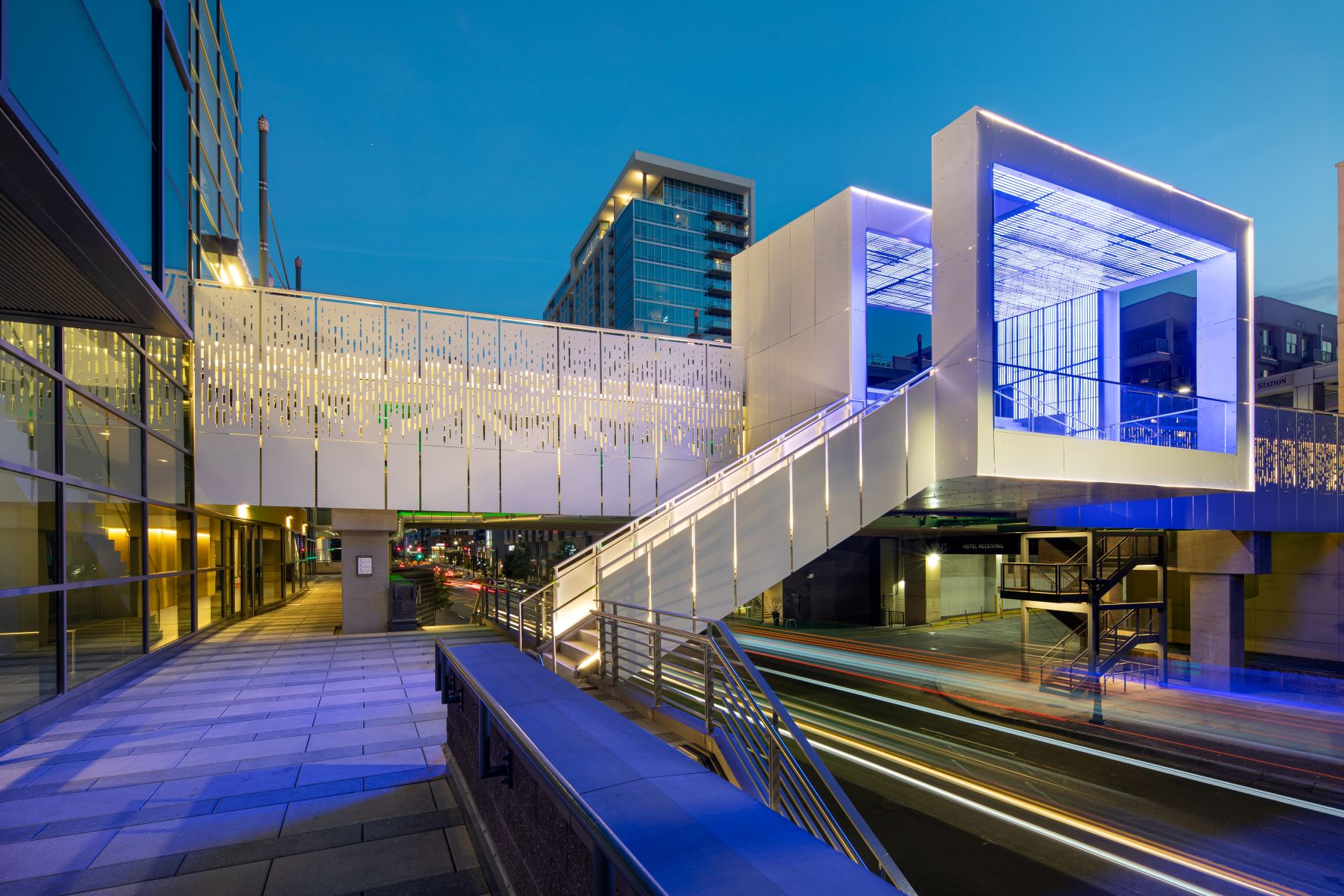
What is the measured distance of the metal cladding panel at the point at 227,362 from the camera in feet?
52.0

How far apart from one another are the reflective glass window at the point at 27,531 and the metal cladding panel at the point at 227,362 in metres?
7.55

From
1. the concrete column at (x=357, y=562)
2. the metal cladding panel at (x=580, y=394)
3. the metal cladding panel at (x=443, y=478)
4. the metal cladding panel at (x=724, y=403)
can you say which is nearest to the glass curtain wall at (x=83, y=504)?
the concrete column at (x=357, y=562)

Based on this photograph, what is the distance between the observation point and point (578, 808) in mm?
2287

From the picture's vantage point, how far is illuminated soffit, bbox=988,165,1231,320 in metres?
12.8

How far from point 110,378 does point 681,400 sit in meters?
13.2

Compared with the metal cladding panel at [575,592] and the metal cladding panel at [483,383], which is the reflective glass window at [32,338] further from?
the metal cladding panel at [483,383]

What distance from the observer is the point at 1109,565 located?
64.3 feet

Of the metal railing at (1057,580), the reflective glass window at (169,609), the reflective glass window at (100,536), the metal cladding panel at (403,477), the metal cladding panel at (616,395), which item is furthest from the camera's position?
the metal cladding panel at (616,395)

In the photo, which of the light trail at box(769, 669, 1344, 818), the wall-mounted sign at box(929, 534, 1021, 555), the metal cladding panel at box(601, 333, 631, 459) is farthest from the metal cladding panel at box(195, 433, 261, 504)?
the wall-mounted sign at box(929, 534, 1021, 555)

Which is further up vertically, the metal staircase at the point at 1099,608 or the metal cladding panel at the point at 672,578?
the metal cladding panel at the point at 672,578

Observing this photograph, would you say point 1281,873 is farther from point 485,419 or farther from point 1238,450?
point 485,419

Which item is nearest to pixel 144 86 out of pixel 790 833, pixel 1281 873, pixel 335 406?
pixel 790 833

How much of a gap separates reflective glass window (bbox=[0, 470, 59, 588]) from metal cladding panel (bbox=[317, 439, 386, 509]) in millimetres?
7937

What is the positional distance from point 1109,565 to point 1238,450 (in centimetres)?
602
